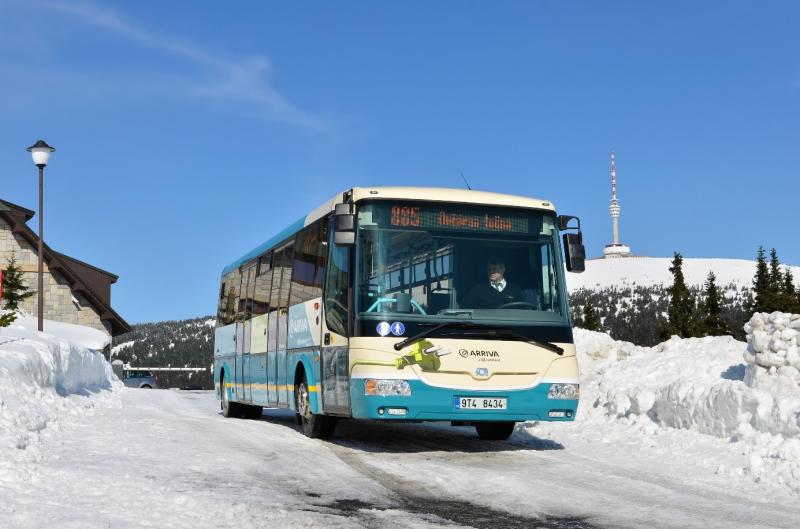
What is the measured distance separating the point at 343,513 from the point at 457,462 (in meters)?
3.72

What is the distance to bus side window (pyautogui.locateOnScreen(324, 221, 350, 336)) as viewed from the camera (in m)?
12.1

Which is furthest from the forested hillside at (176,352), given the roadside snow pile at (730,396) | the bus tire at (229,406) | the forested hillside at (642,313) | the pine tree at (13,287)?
the roadside snow pile at (730,396)

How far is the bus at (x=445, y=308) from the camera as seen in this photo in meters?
11.5

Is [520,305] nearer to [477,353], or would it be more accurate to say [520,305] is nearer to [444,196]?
[477,353]

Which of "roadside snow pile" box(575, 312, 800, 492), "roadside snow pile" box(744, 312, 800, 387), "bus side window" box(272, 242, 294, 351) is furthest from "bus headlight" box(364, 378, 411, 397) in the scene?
"roadside snow pile" box(744, 312, 800, 387)

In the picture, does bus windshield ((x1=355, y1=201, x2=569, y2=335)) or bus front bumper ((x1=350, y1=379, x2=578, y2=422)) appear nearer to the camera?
bus front bumper ((x1=350, y1=379, x2=578, y2=422))

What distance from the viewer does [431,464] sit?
11.0 m

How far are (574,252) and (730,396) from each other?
8.17 ft

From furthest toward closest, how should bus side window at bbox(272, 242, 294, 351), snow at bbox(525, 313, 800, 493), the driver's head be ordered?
bus side window at bbox(272, 242, 294, 351) < the driver's head < snow at bbox(525, 313, 800, 493)

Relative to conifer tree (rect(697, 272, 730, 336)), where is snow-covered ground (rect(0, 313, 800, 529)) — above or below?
below

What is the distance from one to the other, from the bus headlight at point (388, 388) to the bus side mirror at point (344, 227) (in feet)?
5.17

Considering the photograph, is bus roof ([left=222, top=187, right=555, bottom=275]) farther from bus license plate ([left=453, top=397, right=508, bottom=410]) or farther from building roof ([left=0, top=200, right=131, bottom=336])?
building roof ([left=0, top=200, right=131, bottom=336])

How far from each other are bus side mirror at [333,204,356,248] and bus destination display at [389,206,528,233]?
22.0 inches

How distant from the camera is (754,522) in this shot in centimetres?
743
